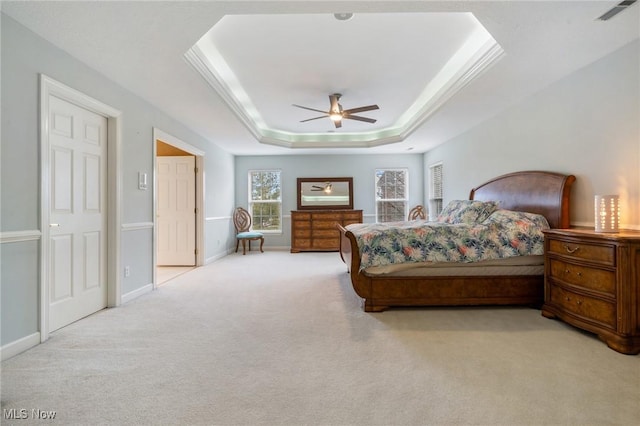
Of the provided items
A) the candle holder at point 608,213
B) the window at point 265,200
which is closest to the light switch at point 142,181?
the window at point 265,200

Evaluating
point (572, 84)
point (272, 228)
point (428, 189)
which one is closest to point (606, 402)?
point (572, 84)

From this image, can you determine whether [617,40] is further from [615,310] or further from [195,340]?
[195,340]

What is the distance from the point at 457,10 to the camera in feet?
6.91

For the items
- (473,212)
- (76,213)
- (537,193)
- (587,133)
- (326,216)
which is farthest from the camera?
(326,216)

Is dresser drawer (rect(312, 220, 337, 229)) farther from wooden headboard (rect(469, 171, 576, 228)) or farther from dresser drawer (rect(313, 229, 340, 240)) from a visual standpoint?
wooden headboard (rect(469, 171, 576, 228))

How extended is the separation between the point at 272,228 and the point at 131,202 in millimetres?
4490

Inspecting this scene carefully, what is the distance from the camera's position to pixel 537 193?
346 cm

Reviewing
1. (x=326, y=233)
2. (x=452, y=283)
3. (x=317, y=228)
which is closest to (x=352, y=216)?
(x=326, y=233)

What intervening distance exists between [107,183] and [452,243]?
3.61 metres

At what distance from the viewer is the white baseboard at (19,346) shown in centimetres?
204

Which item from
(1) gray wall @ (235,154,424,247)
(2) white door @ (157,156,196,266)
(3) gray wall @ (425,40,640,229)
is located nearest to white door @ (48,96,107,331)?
(2) white door @ (157,156,196,266)

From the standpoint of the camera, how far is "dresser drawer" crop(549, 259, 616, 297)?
2174mm

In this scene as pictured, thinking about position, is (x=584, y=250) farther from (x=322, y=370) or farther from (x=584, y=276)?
(x=322, y=370)

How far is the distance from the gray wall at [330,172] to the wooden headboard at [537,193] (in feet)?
10.9
